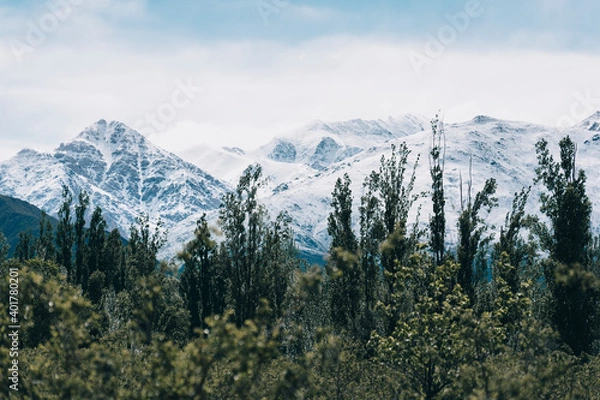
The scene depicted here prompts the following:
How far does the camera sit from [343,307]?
4841 cm

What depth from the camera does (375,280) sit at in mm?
48938

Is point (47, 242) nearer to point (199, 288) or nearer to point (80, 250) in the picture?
point (80, 250)

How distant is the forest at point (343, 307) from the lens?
11102mm

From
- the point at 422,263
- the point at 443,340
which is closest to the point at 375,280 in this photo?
the point at 422,263

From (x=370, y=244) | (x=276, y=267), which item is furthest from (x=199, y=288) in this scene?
(x=370, y=244)

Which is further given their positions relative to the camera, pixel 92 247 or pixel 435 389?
pixel 92 247

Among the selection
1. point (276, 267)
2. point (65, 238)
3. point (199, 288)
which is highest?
point (65, 238)

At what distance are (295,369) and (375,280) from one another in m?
38.1

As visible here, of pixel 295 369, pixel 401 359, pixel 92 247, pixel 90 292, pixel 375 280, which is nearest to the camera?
pixel 295 369

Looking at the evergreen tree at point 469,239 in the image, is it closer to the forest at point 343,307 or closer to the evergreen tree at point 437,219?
the forest at point 343,307

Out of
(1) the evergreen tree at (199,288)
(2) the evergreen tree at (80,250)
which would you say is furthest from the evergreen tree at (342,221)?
(2) the evergreen tree at (80,250)

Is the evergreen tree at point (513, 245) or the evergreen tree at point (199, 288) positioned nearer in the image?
the evergreen tree at point (513, 245)

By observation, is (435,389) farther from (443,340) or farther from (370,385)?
(370,385)

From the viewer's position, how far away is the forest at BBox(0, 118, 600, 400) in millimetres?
11102
